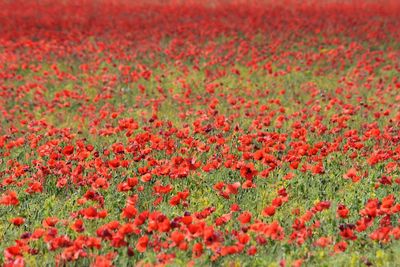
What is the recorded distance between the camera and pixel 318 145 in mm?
6727

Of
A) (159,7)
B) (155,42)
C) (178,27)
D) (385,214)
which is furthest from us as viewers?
(159,7)

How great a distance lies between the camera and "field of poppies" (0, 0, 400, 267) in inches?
197

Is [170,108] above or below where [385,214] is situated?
below

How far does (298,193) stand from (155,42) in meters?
10.6

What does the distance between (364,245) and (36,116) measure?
7332 millimetres

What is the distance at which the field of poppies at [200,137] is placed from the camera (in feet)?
16.4

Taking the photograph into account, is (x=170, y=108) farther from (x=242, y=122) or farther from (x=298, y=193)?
(x=298, y=193)

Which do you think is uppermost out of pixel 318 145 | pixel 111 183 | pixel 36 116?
pixel 318 145

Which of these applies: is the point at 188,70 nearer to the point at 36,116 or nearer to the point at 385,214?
the point at 36,116

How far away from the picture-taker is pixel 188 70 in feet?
43.9

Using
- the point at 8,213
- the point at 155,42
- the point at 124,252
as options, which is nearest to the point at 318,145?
the point at 124,252

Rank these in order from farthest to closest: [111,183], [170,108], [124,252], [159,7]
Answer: [159,7] < [170,108] < [111,183] < [124,252]

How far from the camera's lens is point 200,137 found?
830 cm

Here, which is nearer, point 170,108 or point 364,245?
point 364,245
